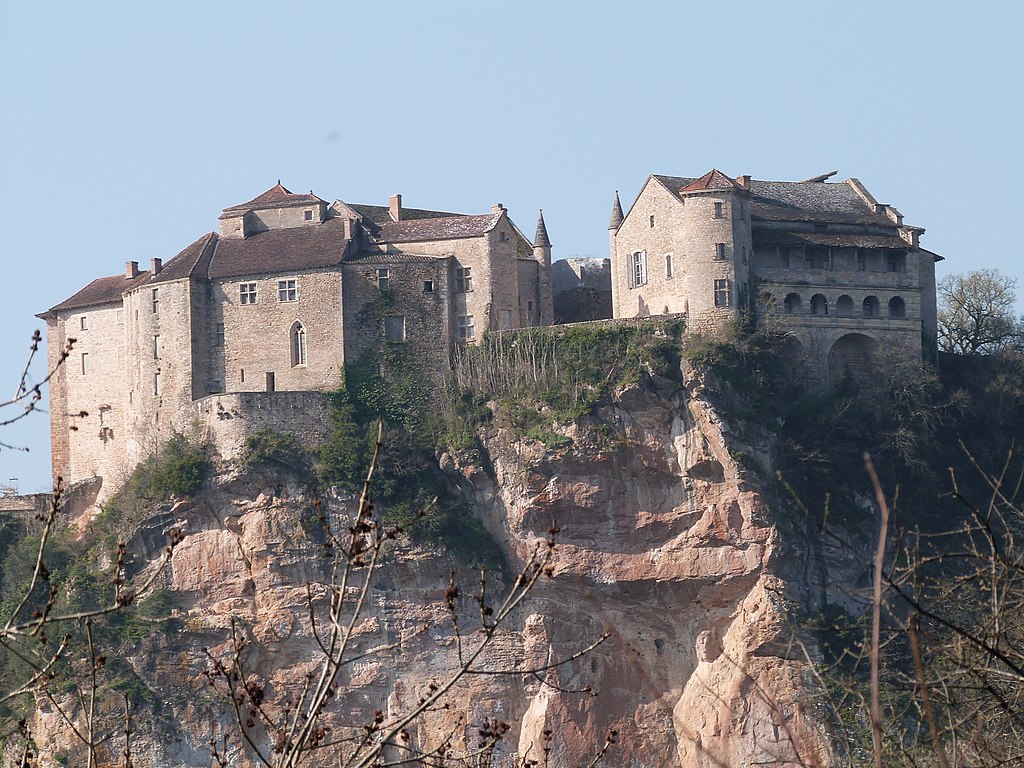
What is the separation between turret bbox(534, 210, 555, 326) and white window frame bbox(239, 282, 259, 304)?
8518 mm

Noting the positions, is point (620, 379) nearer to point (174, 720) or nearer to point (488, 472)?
point (488, 472)

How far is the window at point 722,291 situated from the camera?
52500 millimetres

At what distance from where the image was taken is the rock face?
5241 cm

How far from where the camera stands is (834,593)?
52656 millimetres

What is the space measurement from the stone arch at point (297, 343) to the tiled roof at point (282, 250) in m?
1.79

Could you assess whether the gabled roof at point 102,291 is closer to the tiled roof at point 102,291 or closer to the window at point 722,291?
the tiled roof at point 102,291

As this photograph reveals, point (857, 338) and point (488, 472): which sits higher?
point (857, 338)

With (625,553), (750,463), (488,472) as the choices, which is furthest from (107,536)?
(750,463)

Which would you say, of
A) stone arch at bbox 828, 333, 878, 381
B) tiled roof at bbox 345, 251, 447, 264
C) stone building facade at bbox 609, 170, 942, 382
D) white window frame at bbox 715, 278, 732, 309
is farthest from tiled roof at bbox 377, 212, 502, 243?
stone arch at bbox 828, 333, 878, 381

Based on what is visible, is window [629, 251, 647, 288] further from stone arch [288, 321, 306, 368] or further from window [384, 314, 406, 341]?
stone arch [288, 321, 306, 368]

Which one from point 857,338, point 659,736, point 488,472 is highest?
point 857,338

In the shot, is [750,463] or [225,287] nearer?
[750,463]

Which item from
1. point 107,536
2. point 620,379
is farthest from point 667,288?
point 107,536

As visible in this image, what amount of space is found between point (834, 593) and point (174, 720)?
19.0m
